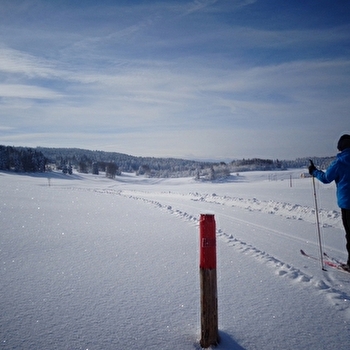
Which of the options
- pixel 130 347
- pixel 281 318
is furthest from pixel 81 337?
pixel 281 318

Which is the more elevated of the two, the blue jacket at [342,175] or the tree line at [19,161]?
the tree line at [19,161]

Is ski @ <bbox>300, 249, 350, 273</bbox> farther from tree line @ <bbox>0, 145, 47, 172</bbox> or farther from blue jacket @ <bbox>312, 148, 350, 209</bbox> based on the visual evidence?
tree line @ <bbox>0, 145, 47, 172</bbox>

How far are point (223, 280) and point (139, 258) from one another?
1.81 meters

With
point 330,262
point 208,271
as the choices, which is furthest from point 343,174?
point 208,271

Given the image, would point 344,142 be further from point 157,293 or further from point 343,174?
point 157,293

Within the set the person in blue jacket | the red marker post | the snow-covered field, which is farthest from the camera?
the person in blue jacket

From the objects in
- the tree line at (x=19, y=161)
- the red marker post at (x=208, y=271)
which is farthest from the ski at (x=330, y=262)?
the tree line at (x=19, y=161)

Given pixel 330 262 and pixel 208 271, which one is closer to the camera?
pixel 208 271

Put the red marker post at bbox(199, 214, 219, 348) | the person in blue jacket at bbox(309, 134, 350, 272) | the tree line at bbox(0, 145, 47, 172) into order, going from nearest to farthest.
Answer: the red marker post at bbox(199, 214, 219, 348) < the person in blue jacket at bbox(309, 134, 350, 272) < the tree line at bbox(0, 145, 47, 172)

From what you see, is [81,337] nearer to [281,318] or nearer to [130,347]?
[130,347]

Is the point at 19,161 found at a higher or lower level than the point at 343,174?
higher

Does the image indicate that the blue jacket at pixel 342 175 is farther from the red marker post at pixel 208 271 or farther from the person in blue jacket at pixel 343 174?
the red marker post at pixel 208 271

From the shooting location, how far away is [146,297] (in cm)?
355

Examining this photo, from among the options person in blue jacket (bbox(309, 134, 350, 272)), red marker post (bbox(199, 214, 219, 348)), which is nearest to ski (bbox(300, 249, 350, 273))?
person in blue jacket (bbox(309, 134, 350, 272))
